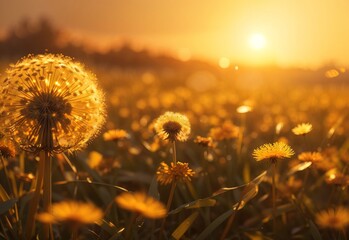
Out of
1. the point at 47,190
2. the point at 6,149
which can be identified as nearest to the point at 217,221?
the point at 47,190

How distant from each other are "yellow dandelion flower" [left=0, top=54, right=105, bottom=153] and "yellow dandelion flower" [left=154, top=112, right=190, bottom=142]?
1.35 ft

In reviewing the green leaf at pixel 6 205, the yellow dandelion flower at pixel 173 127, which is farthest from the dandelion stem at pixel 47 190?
the yellow dandelion flower at pixel 173 127

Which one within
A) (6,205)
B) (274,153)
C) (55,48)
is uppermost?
(55,48)

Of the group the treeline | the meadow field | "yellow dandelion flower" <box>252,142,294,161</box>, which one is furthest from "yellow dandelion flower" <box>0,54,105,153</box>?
the treeline

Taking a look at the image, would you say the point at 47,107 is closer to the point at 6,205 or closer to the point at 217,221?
the point at 6,205

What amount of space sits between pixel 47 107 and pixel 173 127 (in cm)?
75

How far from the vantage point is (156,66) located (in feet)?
114

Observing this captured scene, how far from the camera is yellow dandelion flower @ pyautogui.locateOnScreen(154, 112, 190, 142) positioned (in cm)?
267

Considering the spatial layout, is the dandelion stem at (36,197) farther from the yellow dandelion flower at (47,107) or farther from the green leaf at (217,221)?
the green leaf at (217,221)

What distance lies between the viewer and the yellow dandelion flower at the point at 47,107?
7.46ft

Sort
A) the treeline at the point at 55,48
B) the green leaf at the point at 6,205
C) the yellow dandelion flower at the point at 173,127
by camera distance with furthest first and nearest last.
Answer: the treeline at the point at 55,48, the yellow dandelion flower at the point at 173,127, the green leaf at the point at 6,205

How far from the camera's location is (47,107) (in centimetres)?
227

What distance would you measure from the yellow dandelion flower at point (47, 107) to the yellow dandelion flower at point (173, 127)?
41cm

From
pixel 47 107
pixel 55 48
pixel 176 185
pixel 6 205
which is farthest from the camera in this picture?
pixel 55 48
